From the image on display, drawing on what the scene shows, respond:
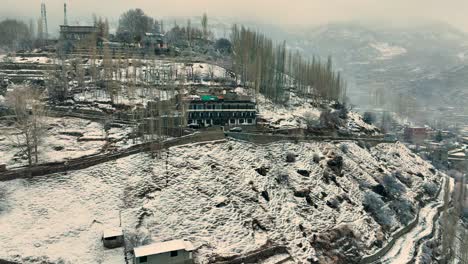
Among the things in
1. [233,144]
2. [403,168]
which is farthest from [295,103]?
[233,144]

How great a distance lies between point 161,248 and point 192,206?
8196mm

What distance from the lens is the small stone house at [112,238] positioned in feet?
120

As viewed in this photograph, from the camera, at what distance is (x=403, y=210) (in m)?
58.8

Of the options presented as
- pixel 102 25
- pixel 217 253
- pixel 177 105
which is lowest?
pixel 217 253

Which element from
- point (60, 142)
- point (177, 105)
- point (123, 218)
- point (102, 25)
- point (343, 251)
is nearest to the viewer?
point (123, 218)

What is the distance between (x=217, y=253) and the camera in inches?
1513

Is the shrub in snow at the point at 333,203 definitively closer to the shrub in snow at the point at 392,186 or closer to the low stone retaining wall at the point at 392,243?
the low stone retaining wall at the point at 392,243

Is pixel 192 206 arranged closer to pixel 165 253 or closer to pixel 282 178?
pixel 165 253

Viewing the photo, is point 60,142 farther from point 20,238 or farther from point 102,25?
point 102,25

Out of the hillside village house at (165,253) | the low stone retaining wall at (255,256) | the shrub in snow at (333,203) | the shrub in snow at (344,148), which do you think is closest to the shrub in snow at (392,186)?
the shrub in snow at (344,148)

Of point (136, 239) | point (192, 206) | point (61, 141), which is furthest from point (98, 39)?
point (136, 239)

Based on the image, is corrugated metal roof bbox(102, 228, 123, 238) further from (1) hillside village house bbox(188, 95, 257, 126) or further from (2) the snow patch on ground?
(1) hillside village house bbox(188, 95, 257, 126)

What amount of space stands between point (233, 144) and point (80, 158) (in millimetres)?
21262

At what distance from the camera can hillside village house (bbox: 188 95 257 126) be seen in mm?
63062
